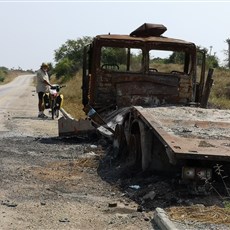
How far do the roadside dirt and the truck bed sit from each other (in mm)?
507

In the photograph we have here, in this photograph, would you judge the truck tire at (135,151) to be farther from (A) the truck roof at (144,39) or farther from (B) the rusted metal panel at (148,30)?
(B) the rusted metal panel at (148,30)

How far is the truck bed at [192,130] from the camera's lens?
5.66m

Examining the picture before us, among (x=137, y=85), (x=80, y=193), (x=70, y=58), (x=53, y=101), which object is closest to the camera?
(x=80, y=193)

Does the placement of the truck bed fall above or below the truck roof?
below

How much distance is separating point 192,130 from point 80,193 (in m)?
1.71

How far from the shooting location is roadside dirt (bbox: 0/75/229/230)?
5.20m

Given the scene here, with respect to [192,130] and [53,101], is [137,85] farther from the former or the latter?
[53,101]

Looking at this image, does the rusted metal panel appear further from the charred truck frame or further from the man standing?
the man standing

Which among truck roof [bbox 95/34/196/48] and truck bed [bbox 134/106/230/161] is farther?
truck roof [bbox 95/34/196/48]

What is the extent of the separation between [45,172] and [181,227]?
327 cm

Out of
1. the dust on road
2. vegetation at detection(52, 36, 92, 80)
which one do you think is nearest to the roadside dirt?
the dust on road

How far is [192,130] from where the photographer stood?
6.89m

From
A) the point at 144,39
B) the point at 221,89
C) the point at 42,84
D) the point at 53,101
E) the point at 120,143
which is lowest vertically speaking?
the point at 120,143

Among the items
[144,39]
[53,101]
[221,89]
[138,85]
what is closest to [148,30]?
[144,39]
